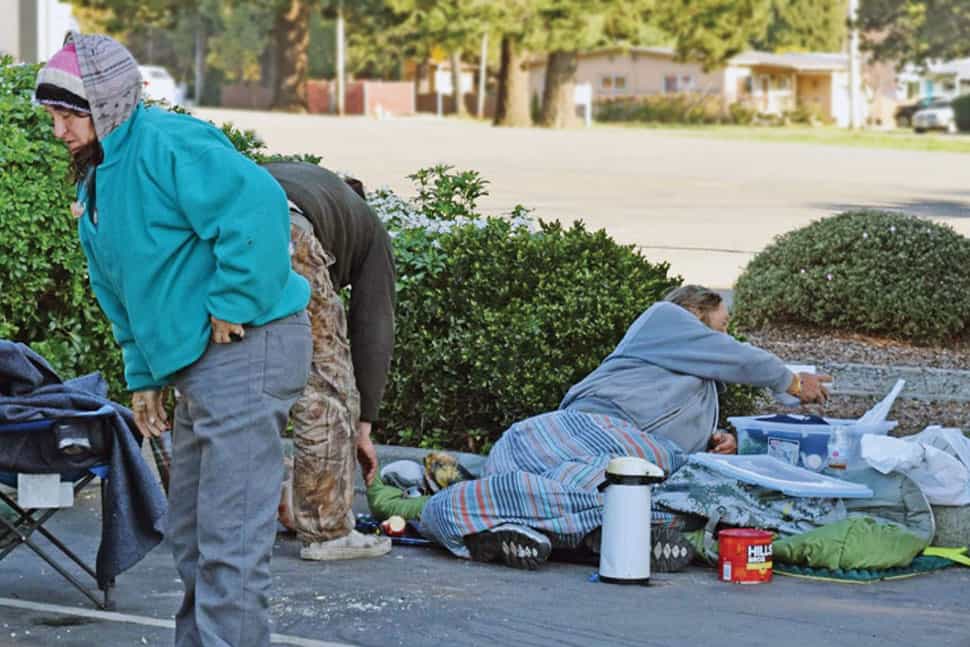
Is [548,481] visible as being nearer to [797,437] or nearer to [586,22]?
[797,437]

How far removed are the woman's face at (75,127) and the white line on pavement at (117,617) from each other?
178 centimetres

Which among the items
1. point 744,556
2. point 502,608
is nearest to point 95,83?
point 502,608

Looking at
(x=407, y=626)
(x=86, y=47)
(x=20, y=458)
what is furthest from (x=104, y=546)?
(x=86, y=47)

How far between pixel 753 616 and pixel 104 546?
82.7 inches

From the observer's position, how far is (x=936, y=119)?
68.5m

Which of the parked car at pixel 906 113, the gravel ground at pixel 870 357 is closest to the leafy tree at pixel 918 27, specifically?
the parked car at pixel 906 113

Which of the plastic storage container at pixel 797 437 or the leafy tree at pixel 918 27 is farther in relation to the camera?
the leafy tree at pixel 918 27

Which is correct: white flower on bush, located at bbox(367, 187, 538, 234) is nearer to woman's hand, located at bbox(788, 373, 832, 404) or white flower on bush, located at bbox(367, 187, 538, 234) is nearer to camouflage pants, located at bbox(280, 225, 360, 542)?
woman's hand, located at bbox(788, 373, 832, 404)

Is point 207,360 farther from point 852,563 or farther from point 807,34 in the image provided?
point 807,34

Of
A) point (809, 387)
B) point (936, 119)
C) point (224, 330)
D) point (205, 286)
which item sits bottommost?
point (809, 387)

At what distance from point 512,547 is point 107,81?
2780 mm

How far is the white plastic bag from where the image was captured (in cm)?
677

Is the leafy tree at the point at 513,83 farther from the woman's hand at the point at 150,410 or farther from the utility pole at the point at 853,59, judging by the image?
the woman's hand at the point at 150,410

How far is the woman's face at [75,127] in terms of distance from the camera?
171 inches
